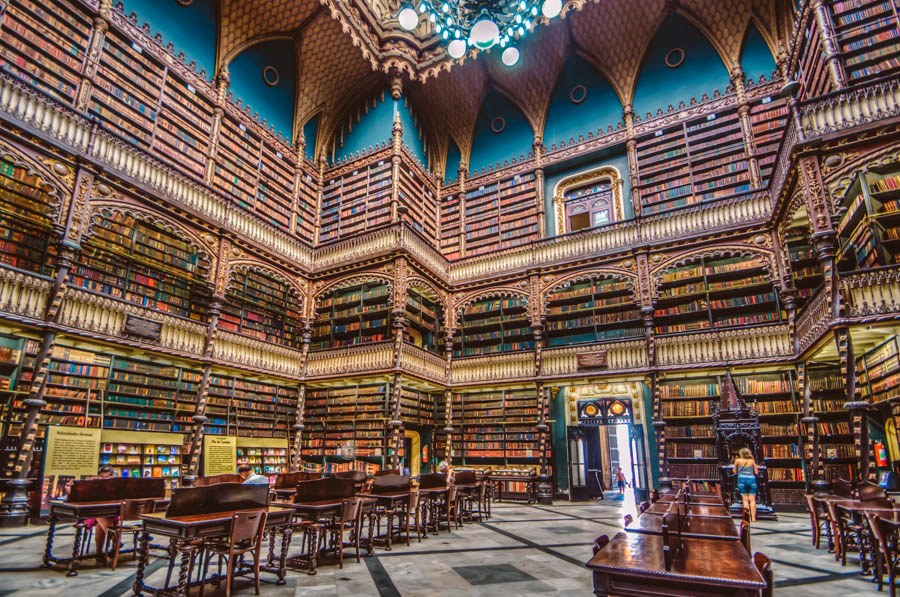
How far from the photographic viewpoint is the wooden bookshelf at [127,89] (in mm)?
8828

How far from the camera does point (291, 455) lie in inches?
436

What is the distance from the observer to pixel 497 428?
11.7 meters

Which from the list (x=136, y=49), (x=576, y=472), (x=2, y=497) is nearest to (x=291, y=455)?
(x=2, y=497)

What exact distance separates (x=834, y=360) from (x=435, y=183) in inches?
412

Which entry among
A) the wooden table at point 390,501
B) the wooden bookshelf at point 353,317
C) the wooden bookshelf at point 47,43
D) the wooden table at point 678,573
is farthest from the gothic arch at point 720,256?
the wooden bookshelf at point 47,43

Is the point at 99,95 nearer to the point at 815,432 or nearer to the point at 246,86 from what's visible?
the point at 246,86

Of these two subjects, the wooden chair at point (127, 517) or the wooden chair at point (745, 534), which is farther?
the wooden chair at point (127, 517)

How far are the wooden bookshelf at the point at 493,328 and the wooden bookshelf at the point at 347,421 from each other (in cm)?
287

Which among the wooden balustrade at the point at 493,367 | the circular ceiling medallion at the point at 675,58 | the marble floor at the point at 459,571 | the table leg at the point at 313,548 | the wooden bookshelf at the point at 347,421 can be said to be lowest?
the marble floor at the point at 459,571

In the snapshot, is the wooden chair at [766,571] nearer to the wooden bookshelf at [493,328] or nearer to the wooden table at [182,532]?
the wooden table at [182,532]

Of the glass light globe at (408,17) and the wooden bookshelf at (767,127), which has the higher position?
the glass light globe at (408,17)

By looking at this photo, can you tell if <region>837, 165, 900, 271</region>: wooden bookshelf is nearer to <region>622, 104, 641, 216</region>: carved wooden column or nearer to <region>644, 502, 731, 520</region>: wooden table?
<region>622, 104, 641, 216</region>: carved wooden column

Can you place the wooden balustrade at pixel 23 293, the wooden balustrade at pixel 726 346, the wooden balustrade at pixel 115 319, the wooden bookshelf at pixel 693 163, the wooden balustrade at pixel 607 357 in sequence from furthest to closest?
the wooden bookshelf at pixel 693 163 → the wooden balustrade at pixel 607 357 → the wooden balustrade at pixel 726 346 → the wooden balustrade at pixel 115 319 → the wooden balustrade at pixel 23 293

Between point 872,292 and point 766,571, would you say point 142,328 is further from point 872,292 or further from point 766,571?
point 872,292
